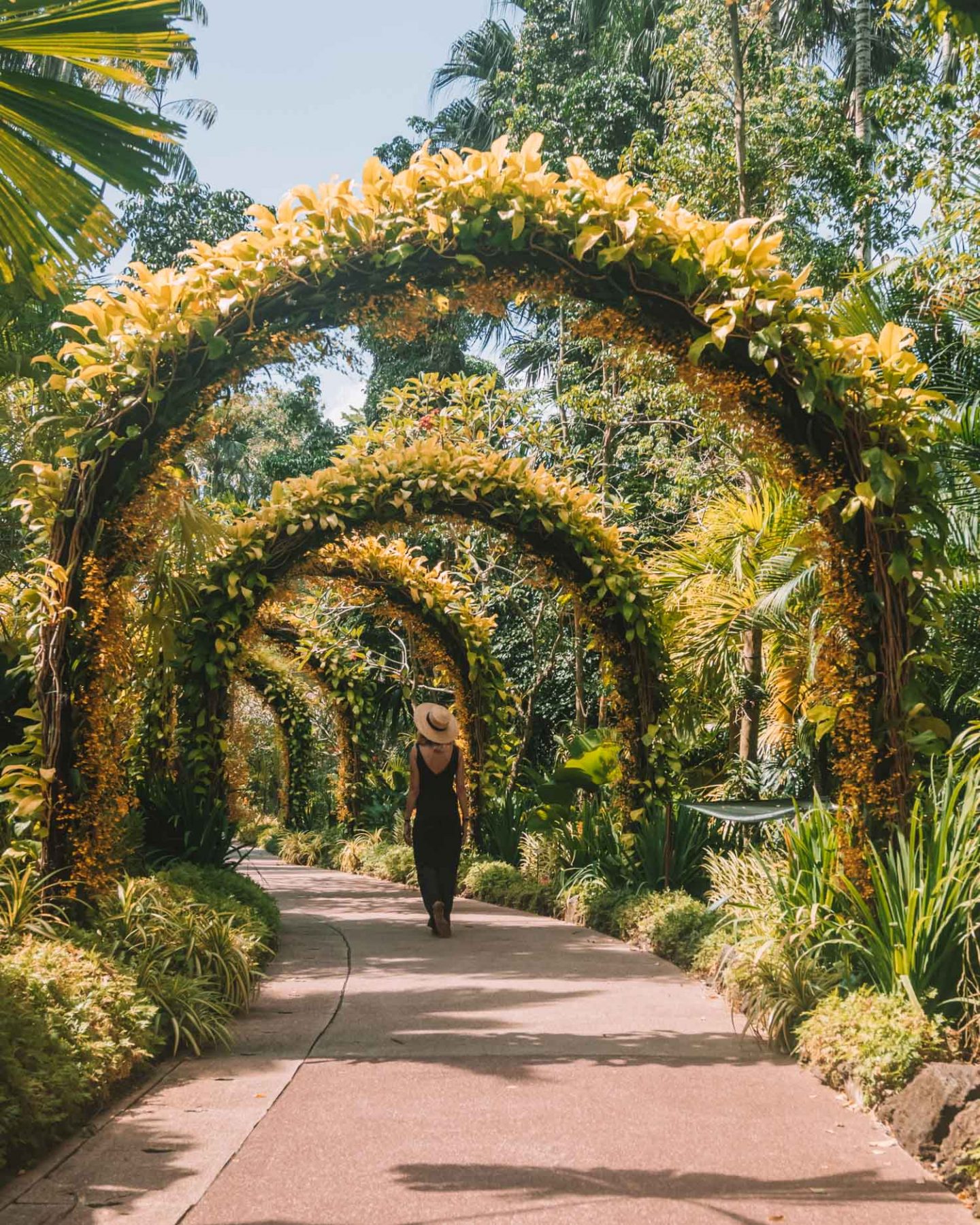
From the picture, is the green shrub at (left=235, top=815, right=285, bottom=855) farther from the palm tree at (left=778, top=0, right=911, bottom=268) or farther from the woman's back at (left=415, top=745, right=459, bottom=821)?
the palm tree at (left=778, top=0, right=911, bottom=268)

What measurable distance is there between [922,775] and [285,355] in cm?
392

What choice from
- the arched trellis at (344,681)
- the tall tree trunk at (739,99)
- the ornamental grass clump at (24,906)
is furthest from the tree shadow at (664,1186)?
the arched trellis at (344,681)

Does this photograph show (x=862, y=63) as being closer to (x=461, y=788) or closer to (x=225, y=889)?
(x=461, y=788)

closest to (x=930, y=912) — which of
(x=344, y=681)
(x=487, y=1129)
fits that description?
(x=487, y=1129)

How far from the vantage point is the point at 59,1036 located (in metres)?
4.03

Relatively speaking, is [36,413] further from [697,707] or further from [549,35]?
[549,35]

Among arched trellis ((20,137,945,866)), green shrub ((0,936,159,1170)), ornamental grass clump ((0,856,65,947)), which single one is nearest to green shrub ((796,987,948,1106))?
arched trellis ((20,137,945,866))

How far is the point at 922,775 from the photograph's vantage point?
559 centimetres

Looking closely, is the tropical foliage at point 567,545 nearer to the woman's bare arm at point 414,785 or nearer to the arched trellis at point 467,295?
the arched trellis at point 467,295

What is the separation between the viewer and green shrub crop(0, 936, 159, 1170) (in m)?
3.51

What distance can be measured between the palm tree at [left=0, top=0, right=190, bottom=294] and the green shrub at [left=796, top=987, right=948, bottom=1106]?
398 cm

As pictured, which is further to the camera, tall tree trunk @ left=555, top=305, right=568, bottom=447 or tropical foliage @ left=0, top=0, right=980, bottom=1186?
tall tree trunk @ left=555, top=305, right=568, bottom=447

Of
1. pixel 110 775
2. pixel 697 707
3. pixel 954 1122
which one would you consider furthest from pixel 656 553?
pixel 954 1122

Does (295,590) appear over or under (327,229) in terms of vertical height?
under
